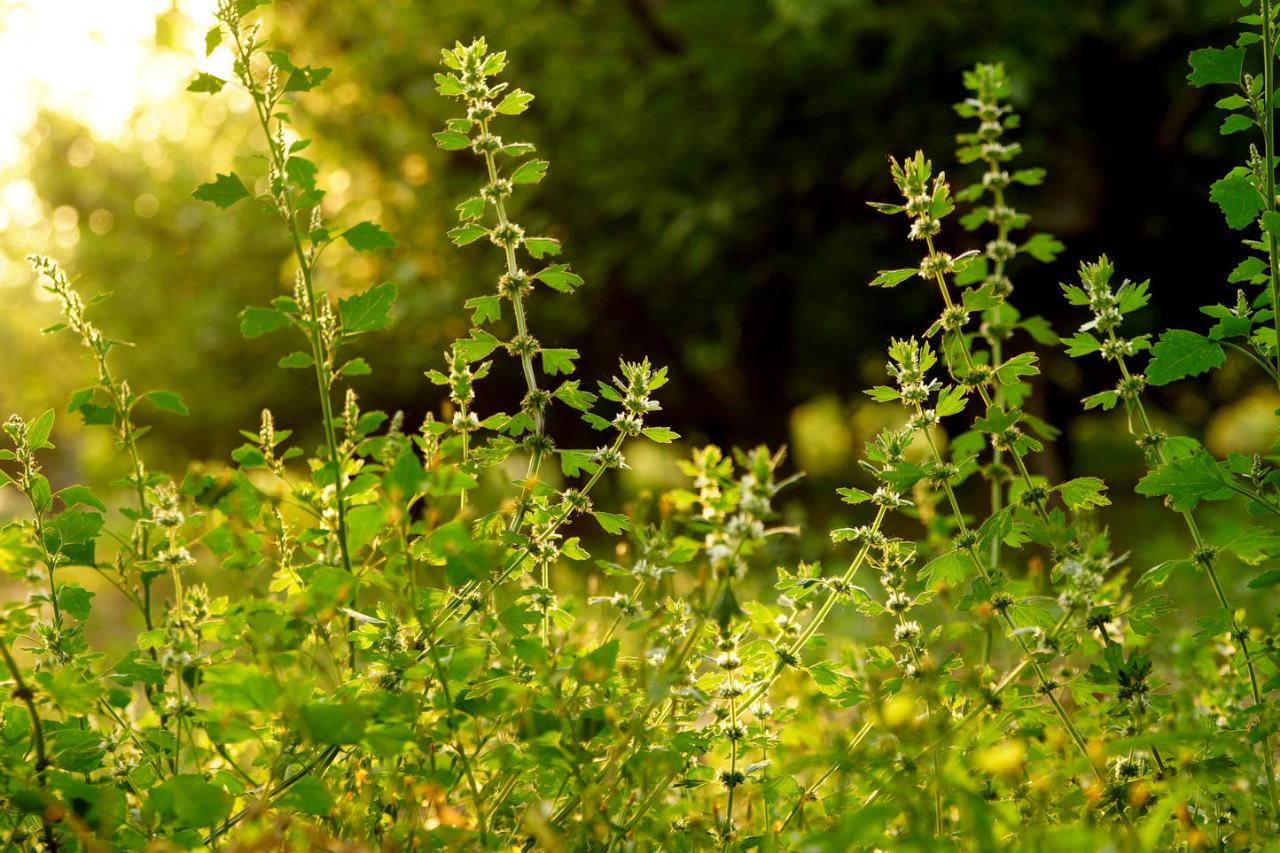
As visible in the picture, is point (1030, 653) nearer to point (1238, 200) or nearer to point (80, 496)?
point (1238, 200)

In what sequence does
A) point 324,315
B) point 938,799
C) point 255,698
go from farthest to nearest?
point 324,315 < point 938,799 < point 255,698

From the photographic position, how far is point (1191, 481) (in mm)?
1991

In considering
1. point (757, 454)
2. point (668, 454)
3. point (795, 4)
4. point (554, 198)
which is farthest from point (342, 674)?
point (668, 454)

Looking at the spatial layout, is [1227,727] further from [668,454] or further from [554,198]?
[668,454]

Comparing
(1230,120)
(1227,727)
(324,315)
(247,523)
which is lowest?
(1227,727)

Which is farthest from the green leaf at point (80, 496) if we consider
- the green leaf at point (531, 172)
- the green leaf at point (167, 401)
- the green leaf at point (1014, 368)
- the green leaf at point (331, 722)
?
the green leaf at point (1014, 368)

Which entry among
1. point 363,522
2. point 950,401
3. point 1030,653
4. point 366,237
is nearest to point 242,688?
point 363,522

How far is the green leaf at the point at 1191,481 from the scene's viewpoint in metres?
1.98

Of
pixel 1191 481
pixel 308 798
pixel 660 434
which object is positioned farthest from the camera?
pixel 660 434

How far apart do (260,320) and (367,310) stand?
0.18 metres

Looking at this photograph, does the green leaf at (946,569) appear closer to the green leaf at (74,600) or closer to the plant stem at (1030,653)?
the plant stem at (1030,653)

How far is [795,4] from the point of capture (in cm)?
819

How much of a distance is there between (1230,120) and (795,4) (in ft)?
21.5

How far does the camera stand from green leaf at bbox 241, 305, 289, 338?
5.66 ft
